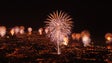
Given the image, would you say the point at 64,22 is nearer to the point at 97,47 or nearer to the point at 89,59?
the point at 89,59

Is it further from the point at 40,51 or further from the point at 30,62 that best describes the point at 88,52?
the point at 30,62

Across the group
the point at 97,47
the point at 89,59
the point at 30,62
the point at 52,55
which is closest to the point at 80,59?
the point at 89,59

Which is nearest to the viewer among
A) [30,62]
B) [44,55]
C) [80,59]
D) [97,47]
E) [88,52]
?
[30,62]

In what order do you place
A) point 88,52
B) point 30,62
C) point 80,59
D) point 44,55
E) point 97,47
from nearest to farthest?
point 30,62
point 80,59
point 44,55
point 88,52
point 97,47

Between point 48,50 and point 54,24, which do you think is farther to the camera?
point 48,50

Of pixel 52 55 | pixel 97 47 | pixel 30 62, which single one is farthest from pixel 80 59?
pixel 97 47

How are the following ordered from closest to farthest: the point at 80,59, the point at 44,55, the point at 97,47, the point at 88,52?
the point at 80,59, the point at 44,55, the point at 88,52, the point at 97,47

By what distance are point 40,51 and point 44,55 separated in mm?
16151

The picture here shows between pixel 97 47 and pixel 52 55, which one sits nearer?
pixel 52 55

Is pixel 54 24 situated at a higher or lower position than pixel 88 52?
higher

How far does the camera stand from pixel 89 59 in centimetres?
14900

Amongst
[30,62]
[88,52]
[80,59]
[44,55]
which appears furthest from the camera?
[88,52]

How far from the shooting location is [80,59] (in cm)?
14862

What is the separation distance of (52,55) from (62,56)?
6.11 meters
